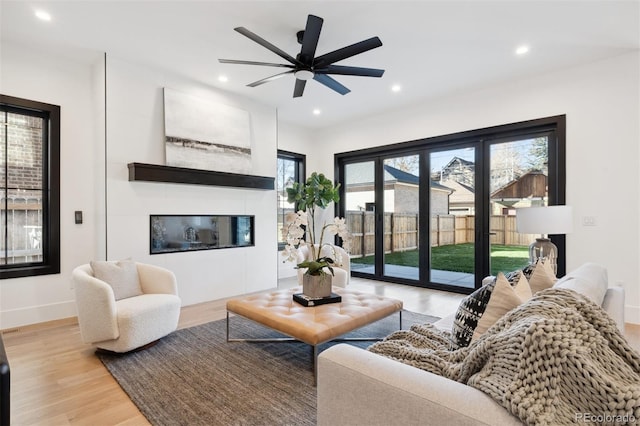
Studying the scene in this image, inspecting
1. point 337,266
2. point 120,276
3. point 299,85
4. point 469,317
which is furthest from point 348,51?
point 120,276

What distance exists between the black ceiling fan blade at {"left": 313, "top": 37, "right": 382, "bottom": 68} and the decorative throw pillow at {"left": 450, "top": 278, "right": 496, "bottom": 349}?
2.00 meters

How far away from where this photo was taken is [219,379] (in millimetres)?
2256

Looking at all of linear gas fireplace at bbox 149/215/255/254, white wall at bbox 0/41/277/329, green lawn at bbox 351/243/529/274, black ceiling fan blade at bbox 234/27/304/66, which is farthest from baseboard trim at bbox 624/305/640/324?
white wall at bbox 0/41/277/329

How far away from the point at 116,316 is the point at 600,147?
16.8ft

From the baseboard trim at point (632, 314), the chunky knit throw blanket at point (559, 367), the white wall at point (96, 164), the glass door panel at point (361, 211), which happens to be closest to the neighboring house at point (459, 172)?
the glass door panel at point (361, 211)

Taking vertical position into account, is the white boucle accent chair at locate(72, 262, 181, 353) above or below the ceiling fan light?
below

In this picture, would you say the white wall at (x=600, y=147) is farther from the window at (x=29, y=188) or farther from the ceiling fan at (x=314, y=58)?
the window at (x=29, y=188)

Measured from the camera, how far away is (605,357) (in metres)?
0.86

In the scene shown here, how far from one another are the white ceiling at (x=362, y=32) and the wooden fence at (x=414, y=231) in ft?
6.52

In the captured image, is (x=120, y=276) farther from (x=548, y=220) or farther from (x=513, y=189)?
(x=513, y=189)

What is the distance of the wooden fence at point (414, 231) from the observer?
4.42 metres

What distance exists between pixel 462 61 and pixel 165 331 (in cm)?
419

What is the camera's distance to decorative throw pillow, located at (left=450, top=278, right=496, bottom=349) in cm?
149

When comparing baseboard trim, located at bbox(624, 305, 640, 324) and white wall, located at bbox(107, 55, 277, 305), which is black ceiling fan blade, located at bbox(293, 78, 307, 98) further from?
baseboard trim, located at bbox(624, 305, 640, 324)
